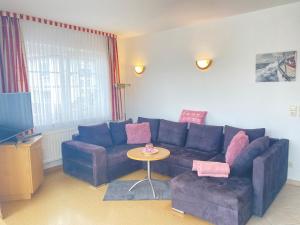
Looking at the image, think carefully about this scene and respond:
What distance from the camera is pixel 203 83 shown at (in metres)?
4.28

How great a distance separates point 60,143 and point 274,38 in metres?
3.93

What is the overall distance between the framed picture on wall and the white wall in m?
0.07

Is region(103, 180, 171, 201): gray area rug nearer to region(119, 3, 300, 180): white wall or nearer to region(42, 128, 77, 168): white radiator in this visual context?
region(42, 128, 77, 168): white radiator

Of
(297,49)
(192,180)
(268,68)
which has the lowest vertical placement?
(192,180)

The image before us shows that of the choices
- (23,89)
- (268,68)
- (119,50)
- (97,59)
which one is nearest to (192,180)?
(268,68)

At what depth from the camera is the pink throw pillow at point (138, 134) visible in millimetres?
4406

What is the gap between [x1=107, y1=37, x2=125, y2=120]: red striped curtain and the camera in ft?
16.8

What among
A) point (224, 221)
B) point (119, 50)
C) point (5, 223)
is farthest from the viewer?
point (119, 50)

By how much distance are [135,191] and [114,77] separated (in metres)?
2.72

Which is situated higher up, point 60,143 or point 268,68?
point 268,68

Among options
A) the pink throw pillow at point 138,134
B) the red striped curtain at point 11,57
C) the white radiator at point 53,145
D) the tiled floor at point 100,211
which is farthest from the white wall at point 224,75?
the red striped curtain at point 11,57

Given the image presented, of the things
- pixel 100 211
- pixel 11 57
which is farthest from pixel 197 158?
pixel 11 57

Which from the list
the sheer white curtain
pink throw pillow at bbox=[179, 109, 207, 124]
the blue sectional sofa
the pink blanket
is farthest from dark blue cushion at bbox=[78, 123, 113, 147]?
the pink blanket

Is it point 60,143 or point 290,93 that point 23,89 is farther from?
point 290,93
